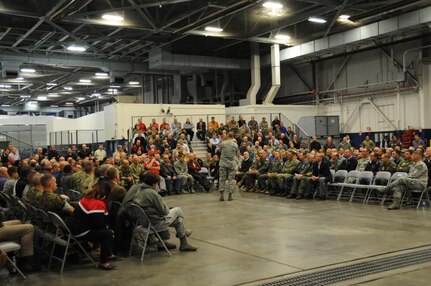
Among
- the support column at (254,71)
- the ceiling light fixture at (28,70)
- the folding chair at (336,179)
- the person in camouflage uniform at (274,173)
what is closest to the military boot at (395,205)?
the folding chair at (336,179)

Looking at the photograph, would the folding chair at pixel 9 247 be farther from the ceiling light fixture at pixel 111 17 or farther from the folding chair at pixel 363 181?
the ceiling light fixture at pixel 111 17

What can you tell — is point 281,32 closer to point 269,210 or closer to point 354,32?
point 354,32

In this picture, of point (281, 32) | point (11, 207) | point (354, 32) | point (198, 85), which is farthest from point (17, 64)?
point (11, 207)

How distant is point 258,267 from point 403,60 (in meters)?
16.5

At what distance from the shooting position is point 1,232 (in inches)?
199

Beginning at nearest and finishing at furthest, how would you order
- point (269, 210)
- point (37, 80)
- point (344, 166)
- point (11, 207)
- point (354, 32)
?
point (11, 207)
point (269, 210)
point (344, 166)
point (354, 32)
point (37, 80)

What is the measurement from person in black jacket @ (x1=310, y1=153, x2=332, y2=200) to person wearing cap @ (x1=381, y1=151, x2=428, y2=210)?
2.03 meters

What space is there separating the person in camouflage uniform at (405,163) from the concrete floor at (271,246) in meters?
1.32

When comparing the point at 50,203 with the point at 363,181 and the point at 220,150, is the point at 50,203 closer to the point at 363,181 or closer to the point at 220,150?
the point at 220,150

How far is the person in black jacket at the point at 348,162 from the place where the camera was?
11.5 m

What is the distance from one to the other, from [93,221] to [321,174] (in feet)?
24.0

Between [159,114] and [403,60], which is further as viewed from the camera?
[159,114]

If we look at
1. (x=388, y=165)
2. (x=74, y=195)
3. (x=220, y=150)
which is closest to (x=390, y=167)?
→ (x=388, y=165)

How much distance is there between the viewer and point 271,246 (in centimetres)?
632
